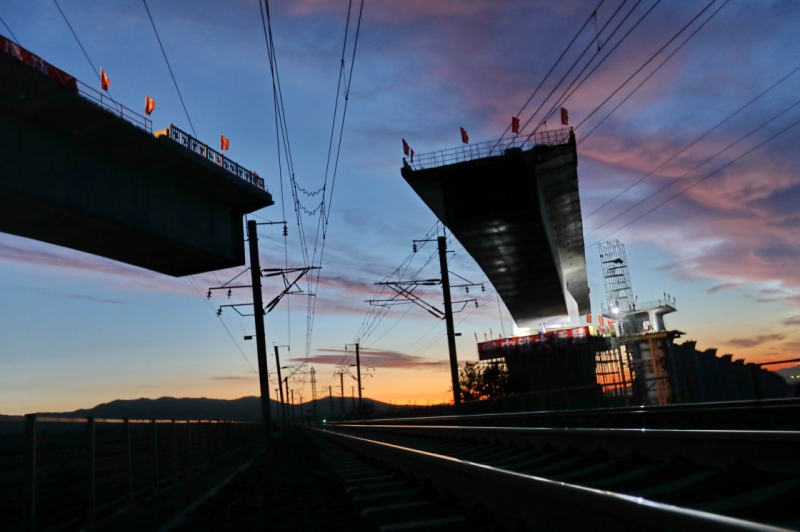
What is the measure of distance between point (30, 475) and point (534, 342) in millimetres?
81252

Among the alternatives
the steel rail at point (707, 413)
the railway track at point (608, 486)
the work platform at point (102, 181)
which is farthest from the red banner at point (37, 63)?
the railway track at point (608, 486)

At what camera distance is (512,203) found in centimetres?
5641

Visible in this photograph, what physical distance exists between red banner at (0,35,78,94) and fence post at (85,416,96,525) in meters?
17.8

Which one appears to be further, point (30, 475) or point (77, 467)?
point (77, 467)

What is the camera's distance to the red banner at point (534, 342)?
8456 cm

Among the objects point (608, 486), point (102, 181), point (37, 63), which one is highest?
point (37, 63)

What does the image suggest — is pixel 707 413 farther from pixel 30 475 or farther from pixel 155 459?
pixel 30 475

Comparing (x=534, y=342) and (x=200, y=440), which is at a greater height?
(x=534, y=342)

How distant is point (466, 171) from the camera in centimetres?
5475

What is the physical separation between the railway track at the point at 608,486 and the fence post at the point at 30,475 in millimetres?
3779

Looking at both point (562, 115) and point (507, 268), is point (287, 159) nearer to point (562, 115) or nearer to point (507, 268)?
point (562, 115)

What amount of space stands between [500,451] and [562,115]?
40186 mm

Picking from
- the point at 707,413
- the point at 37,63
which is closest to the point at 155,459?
the point at 707,413

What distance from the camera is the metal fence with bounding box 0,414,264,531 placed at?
25.8 ft
